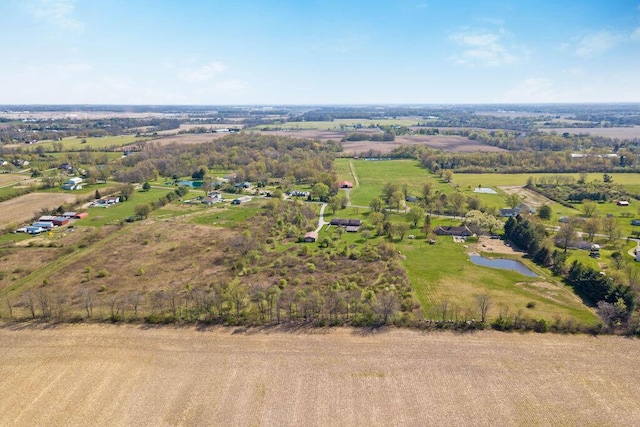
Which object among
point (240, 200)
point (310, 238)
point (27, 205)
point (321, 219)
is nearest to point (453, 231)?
point (321, 219)

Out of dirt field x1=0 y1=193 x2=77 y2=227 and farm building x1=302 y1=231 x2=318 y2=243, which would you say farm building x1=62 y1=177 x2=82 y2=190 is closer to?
dirt field x1=0 y1=193 x2=77 y2=227

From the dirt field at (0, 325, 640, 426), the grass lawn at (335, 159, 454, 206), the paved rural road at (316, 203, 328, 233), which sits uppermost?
the grass lawn at (335, 159, 454, 206)

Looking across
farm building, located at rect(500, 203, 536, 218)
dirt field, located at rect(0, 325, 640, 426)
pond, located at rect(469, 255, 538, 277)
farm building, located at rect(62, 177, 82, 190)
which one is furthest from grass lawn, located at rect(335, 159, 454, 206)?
farm building, located at rect(62, 177, 82, 190)

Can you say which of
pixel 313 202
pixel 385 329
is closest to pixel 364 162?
pixel 313 202

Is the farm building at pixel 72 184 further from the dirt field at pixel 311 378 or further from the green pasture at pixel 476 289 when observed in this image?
the green pasture at pixel 476 289

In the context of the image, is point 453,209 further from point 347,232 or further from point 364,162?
point 364,162

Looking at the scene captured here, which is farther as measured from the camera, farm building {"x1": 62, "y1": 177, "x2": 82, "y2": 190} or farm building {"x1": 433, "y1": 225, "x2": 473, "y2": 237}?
farm building {"x1": 62, "y1": 177, "x2": 82, "y2": 190}

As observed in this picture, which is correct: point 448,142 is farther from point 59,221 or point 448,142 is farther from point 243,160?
point 59,221
